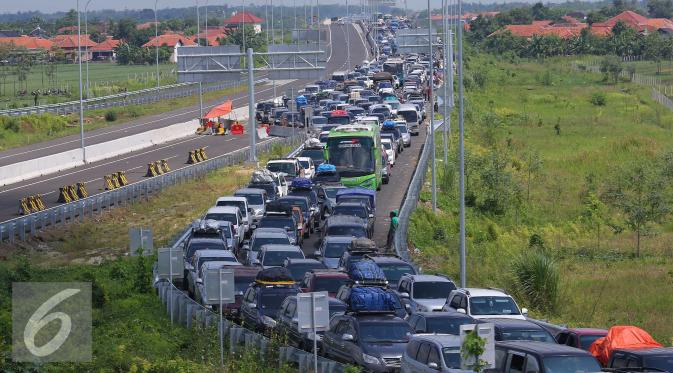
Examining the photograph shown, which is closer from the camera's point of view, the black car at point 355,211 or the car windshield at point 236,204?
the black car at point 355,211

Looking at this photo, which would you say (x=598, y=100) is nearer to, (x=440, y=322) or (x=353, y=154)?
(x=353, y=154)

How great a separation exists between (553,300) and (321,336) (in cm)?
1192

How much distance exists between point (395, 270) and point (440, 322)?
816 cm

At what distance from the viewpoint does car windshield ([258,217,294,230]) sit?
133 feet

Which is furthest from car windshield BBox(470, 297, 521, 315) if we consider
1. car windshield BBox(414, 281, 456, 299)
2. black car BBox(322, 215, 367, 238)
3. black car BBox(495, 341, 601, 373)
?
black car BBox(322, 215, 367, 238)

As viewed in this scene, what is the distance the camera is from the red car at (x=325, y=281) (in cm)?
2945

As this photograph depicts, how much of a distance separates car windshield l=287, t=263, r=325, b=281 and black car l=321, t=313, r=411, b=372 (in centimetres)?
788

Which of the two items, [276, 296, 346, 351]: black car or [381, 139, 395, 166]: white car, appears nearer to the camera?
[276, 296, 346, 351]: black car

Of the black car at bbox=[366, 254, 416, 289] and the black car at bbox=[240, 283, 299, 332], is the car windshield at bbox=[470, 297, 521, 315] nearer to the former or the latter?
the black car at bbox=[240, 283, 299, 332]

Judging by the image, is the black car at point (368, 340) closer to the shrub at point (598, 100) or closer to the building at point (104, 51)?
the shrub at point (598, 100)

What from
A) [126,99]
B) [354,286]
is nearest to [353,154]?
[354,286]

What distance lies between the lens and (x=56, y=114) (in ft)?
311

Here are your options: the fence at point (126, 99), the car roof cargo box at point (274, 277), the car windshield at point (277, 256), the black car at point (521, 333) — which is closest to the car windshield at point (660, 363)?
the black car at point (521, 333)

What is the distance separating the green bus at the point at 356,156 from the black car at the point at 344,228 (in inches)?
463
